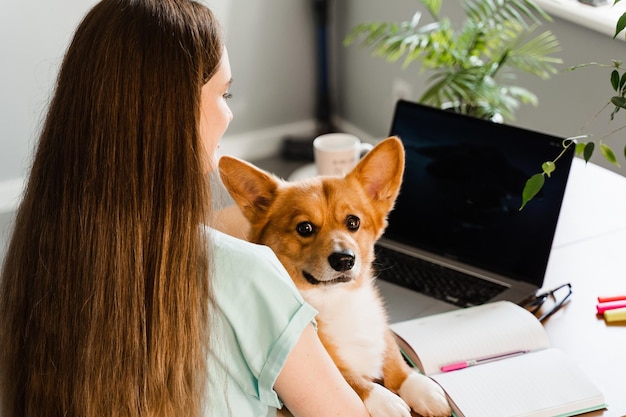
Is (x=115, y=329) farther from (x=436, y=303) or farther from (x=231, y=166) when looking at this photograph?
(x=436, y=303)

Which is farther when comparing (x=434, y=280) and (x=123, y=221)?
(x=434, y=280)

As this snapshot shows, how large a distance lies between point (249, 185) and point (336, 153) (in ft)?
1.78

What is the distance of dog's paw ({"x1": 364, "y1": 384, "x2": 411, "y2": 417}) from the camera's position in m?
1.12

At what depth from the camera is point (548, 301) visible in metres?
1.43

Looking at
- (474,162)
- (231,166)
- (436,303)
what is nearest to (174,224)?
(231,166)

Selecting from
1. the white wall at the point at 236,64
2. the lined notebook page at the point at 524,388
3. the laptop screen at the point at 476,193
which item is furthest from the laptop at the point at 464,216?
the white wall at the point at 236,64

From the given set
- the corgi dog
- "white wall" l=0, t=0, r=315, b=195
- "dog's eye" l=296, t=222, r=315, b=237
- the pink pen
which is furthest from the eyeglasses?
"white wall" l=0, t=0, r=315, b=195

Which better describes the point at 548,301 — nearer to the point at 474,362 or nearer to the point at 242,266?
the point at 474,362

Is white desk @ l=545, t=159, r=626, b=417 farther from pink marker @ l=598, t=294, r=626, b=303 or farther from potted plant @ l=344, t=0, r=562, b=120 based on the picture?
potted plant @ l=344, t=0, r=562, b=120

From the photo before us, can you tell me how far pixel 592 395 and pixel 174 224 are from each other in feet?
2.26

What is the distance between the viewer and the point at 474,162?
1.58m

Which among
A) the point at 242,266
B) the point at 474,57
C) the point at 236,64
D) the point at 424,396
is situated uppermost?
the point at 474,57

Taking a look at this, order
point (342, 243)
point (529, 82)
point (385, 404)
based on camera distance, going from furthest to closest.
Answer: point (529, 82), point (342, 243), point (385, 404)

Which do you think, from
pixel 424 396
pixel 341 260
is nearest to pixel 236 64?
pixel 341 260
